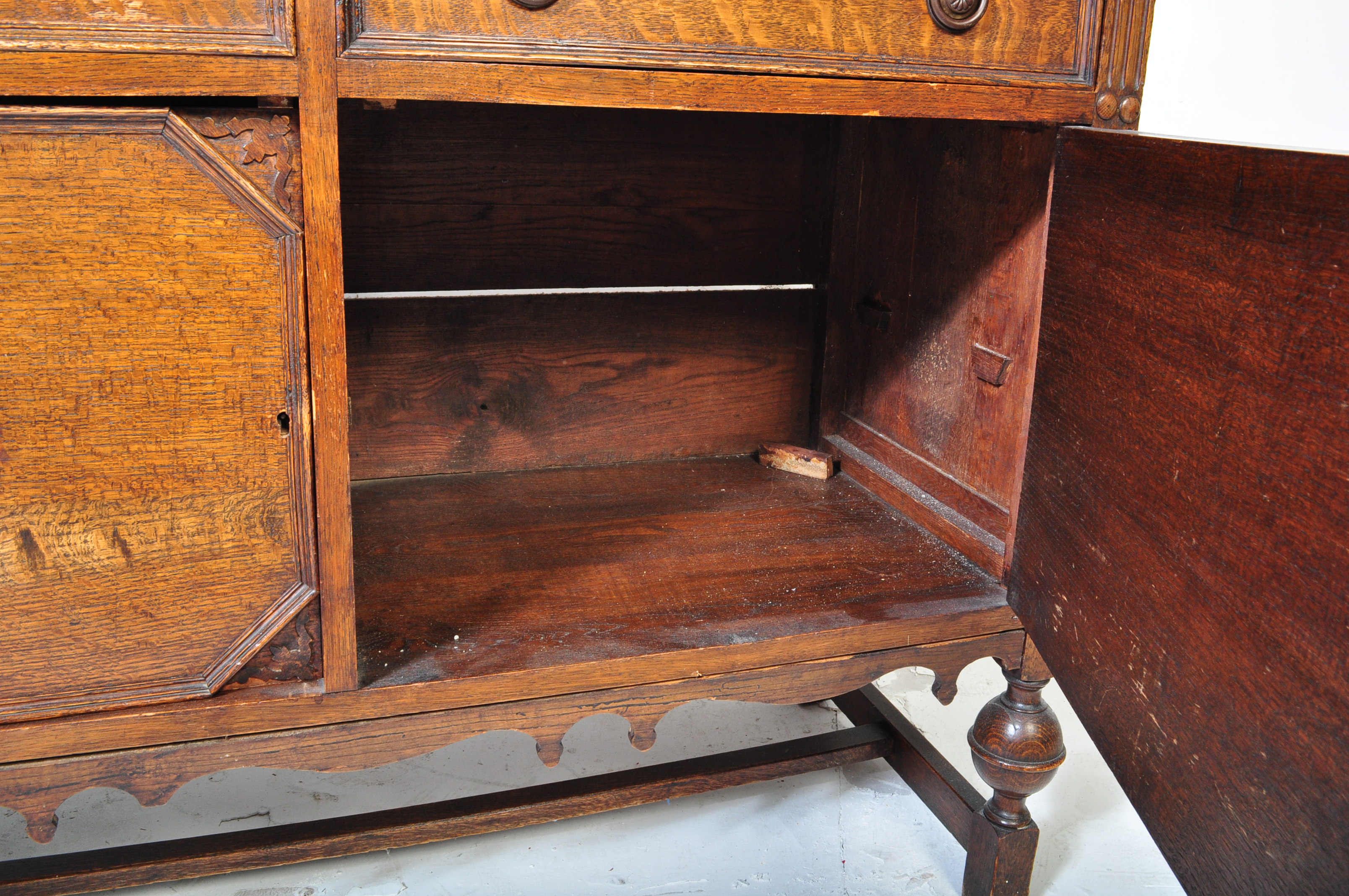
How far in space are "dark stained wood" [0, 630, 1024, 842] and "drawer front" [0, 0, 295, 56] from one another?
68cm

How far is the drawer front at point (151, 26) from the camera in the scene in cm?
89

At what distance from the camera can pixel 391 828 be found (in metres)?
1.53

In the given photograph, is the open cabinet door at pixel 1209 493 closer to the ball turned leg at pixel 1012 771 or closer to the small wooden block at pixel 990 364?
the small wooden block at pixel 990 364

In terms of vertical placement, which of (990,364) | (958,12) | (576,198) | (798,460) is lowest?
Result: (798,460)

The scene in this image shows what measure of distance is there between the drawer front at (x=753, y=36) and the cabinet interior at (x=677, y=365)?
15 centimetres

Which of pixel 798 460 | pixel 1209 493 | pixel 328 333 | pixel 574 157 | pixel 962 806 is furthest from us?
pixel 798 460

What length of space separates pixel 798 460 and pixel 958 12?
35.0 inches

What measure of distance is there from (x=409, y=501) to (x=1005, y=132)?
1.05 metres

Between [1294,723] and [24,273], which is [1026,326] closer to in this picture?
[1294,723]

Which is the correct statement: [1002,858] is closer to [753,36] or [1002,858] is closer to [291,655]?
[291,655]

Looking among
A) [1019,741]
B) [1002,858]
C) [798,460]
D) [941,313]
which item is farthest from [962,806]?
[941,313]

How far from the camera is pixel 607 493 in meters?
1.79

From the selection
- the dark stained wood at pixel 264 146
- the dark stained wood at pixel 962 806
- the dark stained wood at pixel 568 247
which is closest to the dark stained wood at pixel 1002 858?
the dark stained wood at pixel 962 806

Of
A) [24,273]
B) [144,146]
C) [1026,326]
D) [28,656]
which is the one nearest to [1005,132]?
[1026,326]
